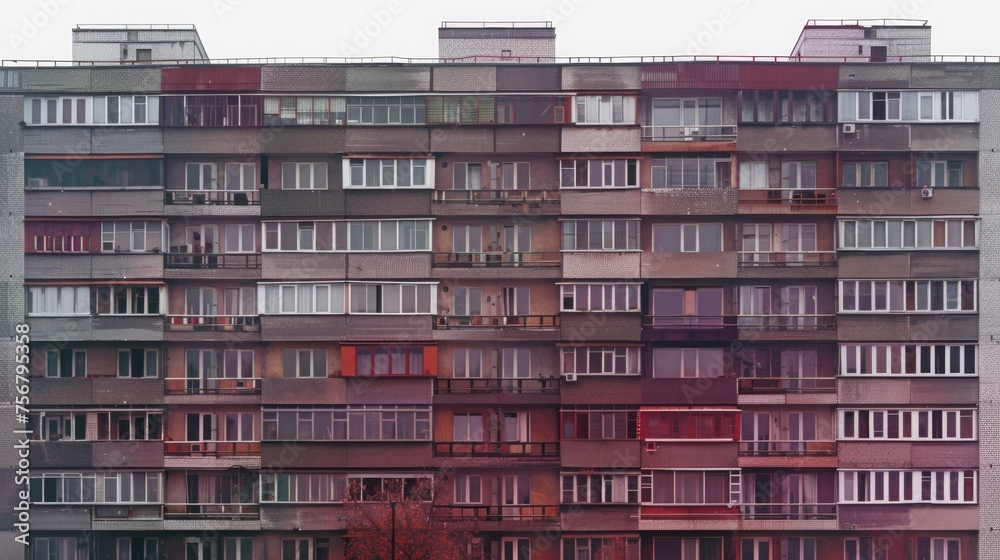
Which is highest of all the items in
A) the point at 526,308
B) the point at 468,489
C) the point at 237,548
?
the point at 526,308

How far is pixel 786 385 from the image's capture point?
43.9m

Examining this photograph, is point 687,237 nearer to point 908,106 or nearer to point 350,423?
point 908,106

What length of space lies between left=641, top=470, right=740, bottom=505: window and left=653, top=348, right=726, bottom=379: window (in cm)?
423

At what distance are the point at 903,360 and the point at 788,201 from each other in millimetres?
8472

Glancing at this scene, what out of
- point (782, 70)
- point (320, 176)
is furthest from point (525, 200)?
point (782, 70)

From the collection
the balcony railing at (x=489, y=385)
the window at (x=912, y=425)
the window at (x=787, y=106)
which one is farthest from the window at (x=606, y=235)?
the window at (x=912, y=425)

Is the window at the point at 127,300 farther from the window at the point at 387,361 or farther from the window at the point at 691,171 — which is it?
the window at the point at 691,171

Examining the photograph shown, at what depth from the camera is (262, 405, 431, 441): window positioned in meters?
43.2

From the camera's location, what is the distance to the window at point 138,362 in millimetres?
44375

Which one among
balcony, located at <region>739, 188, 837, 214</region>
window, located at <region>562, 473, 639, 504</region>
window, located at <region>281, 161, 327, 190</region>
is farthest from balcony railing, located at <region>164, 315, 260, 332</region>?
balcony, located at <region>739, 188, 837, 214</region>

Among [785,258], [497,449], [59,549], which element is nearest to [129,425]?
[59,549]

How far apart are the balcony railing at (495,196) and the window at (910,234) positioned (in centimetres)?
1285

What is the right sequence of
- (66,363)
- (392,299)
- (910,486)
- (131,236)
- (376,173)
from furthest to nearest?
(66,363), (131,236), (376,173), (392,299), (910,486)

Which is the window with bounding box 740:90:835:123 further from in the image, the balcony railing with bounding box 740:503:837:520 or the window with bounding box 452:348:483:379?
the balcony railing with bounding box 740:503:837:520
